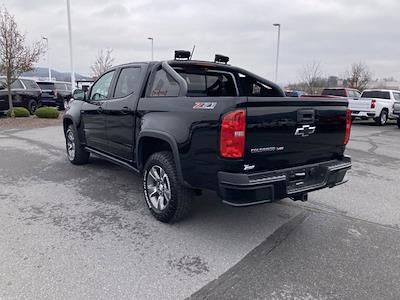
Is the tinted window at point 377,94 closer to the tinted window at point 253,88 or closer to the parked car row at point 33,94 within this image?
the tinted window at point 253,88

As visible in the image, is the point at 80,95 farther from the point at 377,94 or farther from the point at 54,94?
the point at 377,94

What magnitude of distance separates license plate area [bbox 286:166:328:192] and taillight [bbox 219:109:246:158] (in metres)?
0.63

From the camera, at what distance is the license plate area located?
10.9 ft

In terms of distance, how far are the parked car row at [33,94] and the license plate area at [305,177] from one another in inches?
588

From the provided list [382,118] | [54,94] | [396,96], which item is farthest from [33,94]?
[396,96]

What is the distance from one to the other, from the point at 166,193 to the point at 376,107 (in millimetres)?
15486

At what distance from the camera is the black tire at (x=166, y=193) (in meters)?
3.69

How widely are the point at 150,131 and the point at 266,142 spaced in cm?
138

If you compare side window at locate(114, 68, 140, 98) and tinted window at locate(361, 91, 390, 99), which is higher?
side window at locate(114, 68, 140, 98)

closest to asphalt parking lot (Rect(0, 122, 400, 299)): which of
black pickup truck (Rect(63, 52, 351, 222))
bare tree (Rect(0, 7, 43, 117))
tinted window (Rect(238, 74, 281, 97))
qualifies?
black pickup truck (Rect(63, 52, 351, 222))

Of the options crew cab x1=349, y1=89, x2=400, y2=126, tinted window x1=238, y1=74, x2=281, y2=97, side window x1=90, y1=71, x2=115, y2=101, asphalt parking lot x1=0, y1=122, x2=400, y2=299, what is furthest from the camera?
crew cab x1=349, y1=89, x2=400, y2=126

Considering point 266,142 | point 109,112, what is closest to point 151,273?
point 266,142

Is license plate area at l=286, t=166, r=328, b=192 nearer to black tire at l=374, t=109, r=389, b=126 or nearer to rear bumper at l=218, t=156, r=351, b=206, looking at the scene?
rear bumper at l=218, t=156, r=351, b=206

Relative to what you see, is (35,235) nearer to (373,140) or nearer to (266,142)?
(266,142)
